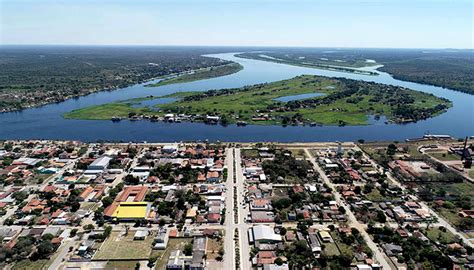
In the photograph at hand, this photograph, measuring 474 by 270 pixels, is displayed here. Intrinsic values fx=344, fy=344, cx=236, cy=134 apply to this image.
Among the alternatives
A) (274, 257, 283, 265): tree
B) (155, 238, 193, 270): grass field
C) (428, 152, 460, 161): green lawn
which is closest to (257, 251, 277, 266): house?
(274, 257, 283, 265): tree

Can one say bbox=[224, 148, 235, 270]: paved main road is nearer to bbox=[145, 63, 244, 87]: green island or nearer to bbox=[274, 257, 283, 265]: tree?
bbox=[274, 257, 283, 265]: tree

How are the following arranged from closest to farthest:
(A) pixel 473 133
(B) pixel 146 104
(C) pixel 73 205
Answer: (C) pixel 73 205, (A) pixel 473 133, (B) pixel 146 104

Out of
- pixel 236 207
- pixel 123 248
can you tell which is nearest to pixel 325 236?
pixel 236 207

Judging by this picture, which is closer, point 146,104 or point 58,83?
point 146,104

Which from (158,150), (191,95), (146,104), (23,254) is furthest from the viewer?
(191,95)

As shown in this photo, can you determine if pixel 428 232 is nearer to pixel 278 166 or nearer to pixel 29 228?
pixel 278 166

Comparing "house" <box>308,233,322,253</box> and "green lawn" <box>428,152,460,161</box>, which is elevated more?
"green lawn" <box>428,152,460,161</box>

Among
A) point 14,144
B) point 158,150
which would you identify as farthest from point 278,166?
point 14,144
